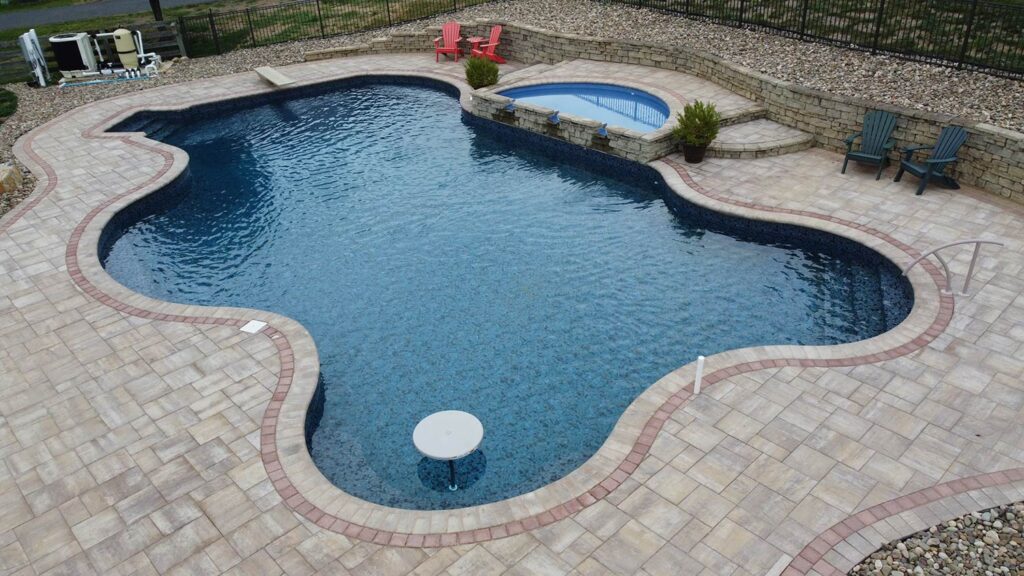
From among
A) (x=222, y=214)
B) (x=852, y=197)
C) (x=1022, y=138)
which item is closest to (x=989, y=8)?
(x=1022, y=138)

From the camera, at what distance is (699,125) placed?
46.0 ft

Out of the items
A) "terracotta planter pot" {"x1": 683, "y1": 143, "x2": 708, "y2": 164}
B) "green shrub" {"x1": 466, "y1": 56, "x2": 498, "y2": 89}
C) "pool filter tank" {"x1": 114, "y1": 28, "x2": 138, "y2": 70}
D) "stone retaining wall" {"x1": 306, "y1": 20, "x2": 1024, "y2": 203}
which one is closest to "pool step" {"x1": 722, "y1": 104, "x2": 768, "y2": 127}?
"stone retaining wall" {"x1": 306, "y1": 20, "x2": 1024, "y2": 203}

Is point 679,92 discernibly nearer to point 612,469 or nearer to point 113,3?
point 612,469

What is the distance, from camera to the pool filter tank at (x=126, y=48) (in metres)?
21.0

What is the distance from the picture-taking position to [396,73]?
21.1 meters

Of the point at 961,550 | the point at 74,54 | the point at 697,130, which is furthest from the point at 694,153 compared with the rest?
the point at 74,54

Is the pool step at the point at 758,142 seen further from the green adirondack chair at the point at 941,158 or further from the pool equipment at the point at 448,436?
the pool equipment at the point at 448,436

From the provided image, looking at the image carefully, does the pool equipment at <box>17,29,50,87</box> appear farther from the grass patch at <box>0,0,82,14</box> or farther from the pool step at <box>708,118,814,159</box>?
the pool step at <box>708,118,814,159</box>

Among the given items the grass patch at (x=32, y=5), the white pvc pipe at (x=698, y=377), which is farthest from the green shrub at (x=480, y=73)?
the grass patch at (x=32, y=5)

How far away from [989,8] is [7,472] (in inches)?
723

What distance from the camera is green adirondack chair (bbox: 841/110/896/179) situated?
12.9 metres

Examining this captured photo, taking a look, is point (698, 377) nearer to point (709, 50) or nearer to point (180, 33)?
point (709, 50)

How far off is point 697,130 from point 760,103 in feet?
9.47

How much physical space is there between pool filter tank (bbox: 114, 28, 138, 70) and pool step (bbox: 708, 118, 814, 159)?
1728cm
